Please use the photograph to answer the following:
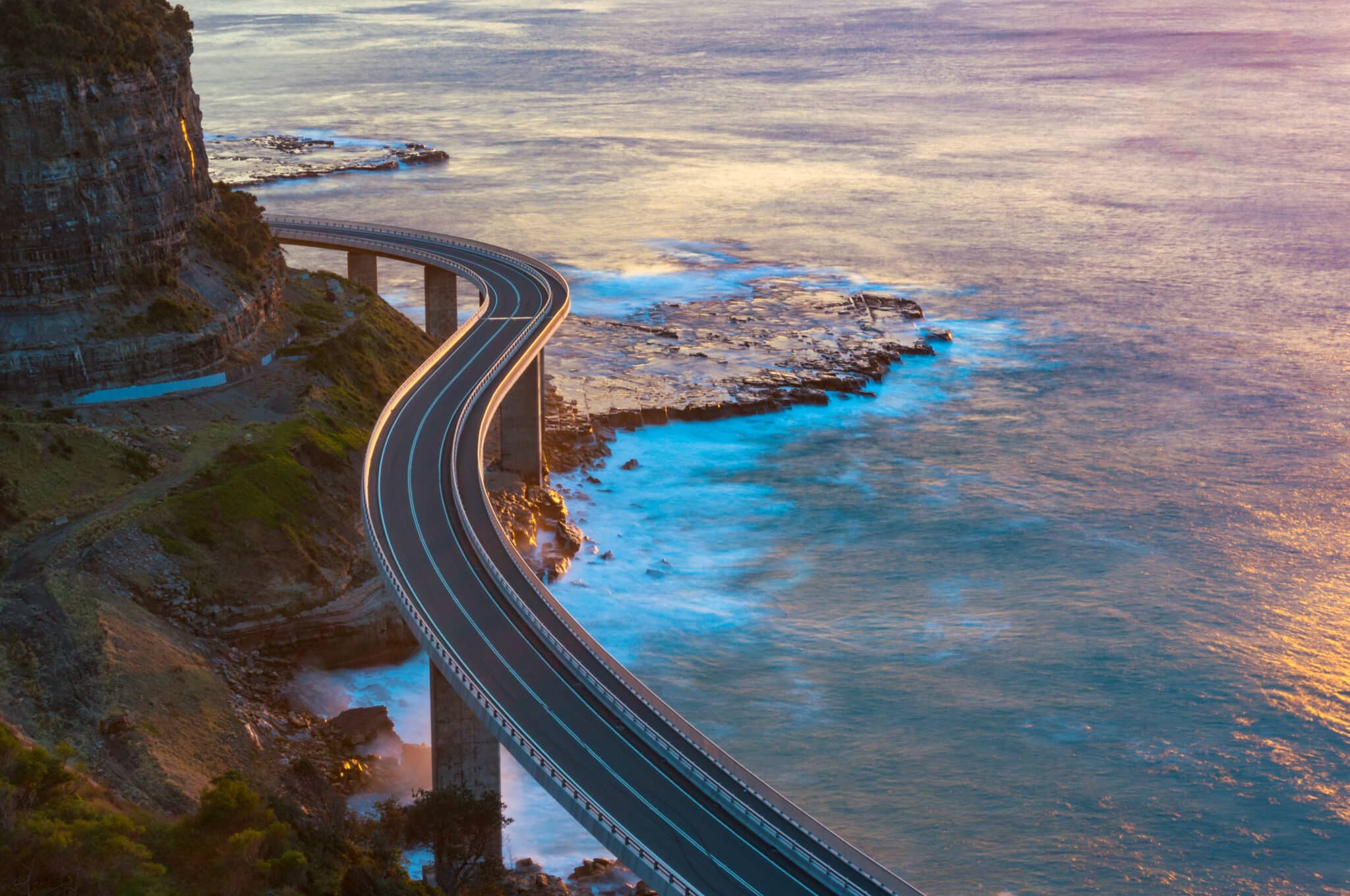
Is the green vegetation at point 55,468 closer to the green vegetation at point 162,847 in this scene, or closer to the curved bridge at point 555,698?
the curved bridge at point 555,698

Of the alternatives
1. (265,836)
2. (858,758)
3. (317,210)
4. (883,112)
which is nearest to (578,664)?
(265,836)

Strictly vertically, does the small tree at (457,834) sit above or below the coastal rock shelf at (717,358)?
below

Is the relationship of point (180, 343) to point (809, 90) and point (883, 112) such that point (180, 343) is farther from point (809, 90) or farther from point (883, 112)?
point (809, 90)

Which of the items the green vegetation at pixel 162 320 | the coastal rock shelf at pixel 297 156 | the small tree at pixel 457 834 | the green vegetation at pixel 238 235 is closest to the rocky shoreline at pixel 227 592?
the small tree at pixel 457 834

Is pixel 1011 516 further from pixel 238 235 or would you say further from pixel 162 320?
pixel 238 235

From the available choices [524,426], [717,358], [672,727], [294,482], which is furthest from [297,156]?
[672,727]
